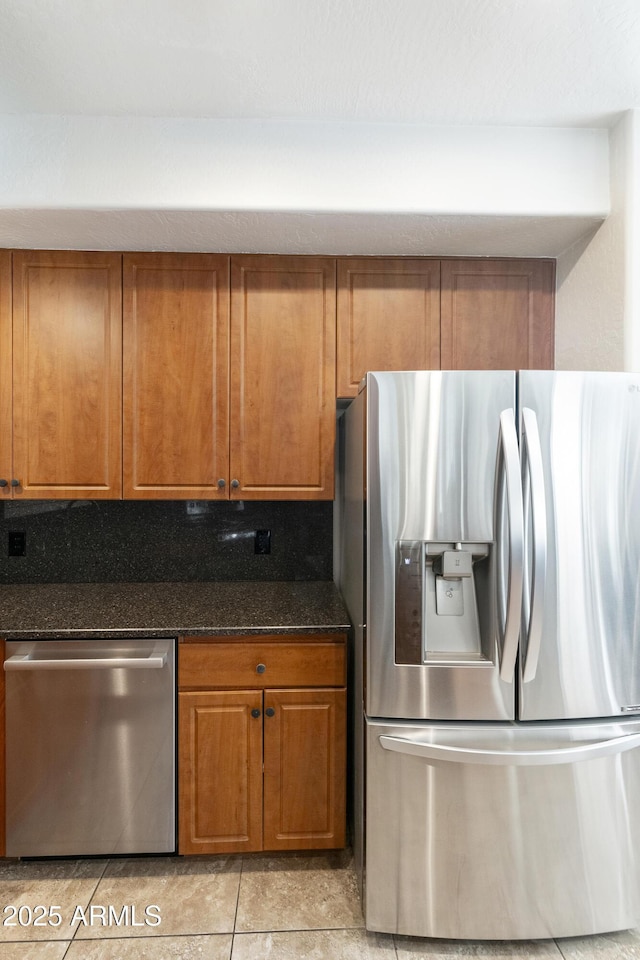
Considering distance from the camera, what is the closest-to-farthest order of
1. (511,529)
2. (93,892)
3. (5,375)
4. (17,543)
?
1. (511,529)
2. (93,892)
3. (5,375)
4. (17,543)

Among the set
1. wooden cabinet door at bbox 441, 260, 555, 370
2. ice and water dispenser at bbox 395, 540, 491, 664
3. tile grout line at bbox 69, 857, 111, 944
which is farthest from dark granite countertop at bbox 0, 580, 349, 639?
wooden cabinet door at bbox 441, 260, 555, 370

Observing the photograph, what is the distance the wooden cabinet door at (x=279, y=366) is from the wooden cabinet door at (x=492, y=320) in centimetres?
48

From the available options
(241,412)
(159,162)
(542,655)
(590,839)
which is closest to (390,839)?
(590,839)

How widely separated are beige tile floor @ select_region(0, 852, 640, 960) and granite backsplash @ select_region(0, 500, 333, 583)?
1076 mm

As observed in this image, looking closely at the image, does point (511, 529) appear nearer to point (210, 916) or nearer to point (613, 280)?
point (613, 280)

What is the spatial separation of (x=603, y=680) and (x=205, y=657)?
124 centimetres

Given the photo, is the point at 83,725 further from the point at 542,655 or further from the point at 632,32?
the point at 632,32

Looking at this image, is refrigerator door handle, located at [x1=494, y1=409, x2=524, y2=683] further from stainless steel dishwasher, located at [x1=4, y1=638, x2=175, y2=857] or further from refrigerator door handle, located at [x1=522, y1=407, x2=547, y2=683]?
stainless steel dishwasher, located at [x1=4, y1=638, x2=175, y2=857]

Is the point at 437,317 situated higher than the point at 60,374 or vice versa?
the point at 437,317

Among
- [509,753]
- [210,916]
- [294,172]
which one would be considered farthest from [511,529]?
[210,916]

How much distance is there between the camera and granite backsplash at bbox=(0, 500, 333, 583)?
2547 millimetres

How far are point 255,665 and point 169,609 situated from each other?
1.32 ft

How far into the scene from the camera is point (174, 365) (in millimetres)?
2279

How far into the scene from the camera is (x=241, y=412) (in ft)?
7.52
